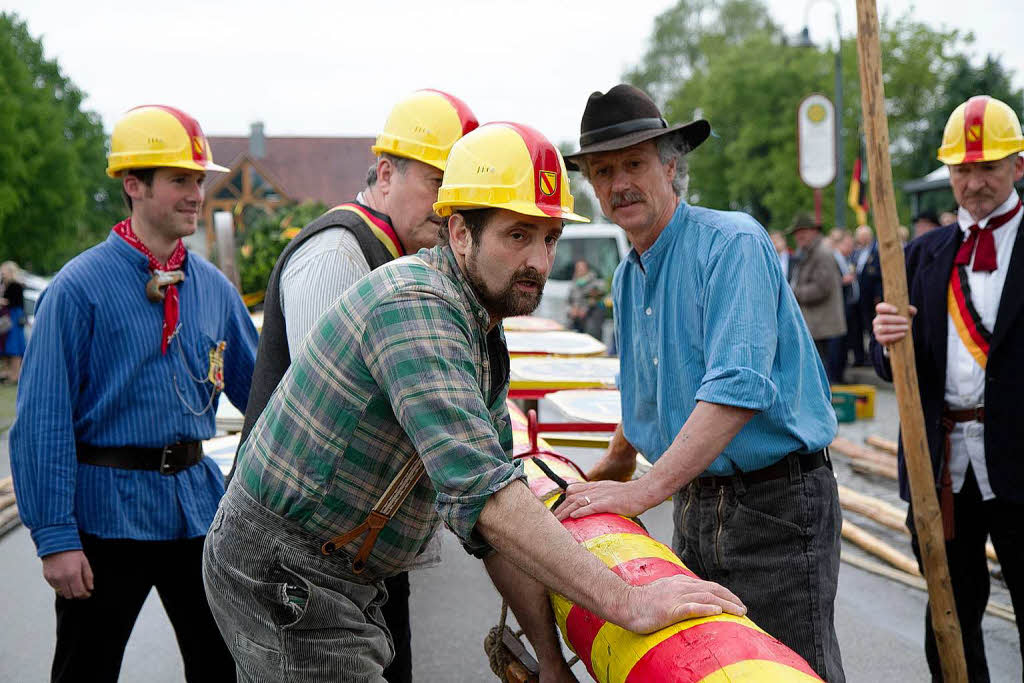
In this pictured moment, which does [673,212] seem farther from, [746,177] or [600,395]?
[746,177]

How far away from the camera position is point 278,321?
111 inches

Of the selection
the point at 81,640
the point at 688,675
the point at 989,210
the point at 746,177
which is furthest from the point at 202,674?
the point at 746,177

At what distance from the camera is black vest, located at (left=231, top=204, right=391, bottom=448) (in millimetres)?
2820

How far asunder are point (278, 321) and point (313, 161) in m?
64.5

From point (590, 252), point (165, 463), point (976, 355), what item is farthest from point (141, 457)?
point (590, 252)

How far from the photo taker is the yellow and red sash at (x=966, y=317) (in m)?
3.60

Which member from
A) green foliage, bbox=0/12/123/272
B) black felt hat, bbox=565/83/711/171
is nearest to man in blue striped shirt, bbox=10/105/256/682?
black felt hat, bbox=565/83/711/171

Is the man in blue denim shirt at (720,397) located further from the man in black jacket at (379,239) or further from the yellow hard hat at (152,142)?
the yellow hard hat at (152,142)

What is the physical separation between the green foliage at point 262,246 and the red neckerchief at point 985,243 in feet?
20.7

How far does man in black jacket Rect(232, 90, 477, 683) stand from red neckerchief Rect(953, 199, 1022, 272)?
6.46 feet

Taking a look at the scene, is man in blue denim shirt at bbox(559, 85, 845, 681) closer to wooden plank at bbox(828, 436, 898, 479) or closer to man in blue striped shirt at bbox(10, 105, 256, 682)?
man in blue striped shirt at bbox(10, 105, 256, 682)

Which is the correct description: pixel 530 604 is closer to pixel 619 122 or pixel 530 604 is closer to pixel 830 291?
pixel 619 122

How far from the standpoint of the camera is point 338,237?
2773mm

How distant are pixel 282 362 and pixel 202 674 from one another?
122cm
